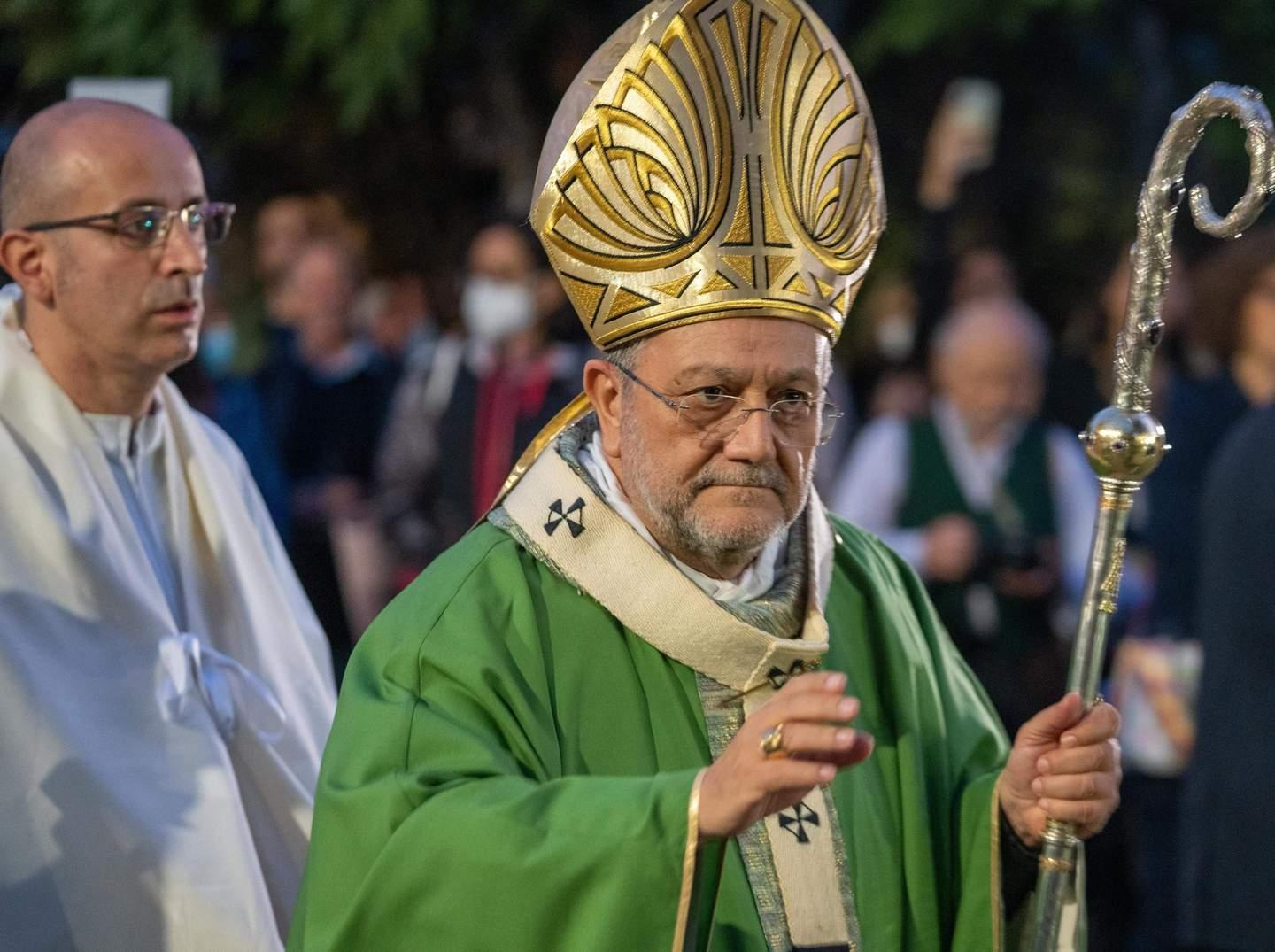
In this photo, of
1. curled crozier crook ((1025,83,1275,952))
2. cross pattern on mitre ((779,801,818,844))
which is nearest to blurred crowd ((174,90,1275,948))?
cross pattern on mitre ((779,801,818,844))

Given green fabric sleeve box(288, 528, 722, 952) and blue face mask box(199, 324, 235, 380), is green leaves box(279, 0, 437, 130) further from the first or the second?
green fabric sleeve box(288, 528, 722, 952)

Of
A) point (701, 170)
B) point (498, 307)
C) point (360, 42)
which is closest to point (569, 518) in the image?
point (701, 170)

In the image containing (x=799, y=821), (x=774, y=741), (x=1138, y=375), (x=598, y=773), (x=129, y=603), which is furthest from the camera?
(x=129, y=603)

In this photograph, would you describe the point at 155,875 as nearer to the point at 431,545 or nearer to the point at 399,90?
the point at 431,545

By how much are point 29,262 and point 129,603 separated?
0.79 m

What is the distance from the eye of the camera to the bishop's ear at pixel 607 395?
164 inches

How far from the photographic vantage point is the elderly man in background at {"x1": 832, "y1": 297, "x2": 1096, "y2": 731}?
7289 millimetres

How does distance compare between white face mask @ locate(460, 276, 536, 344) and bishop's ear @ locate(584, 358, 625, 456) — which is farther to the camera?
white face mask @ locate(460, 276, 536, 344)

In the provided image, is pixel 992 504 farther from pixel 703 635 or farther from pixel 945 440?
pixel 703 635

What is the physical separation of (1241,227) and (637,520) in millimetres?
1182

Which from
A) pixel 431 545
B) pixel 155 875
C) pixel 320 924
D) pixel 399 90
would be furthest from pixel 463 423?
pixel 320 924

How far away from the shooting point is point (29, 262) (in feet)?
16.0

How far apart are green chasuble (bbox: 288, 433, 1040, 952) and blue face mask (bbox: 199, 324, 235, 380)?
5663 millimetres

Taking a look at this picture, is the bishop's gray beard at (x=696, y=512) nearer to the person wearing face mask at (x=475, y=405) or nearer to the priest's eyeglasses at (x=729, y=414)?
the priest's eyeglasses at (x=729, y=414)
